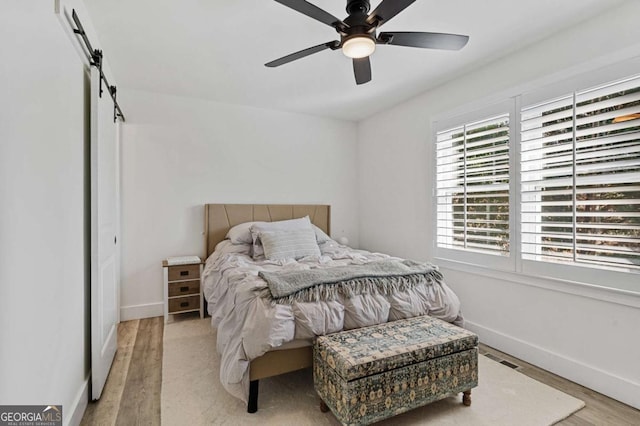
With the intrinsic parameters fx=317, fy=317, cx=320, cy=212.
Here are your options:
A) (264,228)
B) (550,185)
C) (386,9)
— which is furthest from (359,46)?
(264,228)

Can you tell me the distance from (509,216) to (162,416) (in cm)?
288

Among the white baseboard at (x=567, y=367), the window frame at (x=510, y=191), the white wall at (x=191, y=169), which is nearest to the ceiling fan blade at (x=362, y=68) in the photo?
the window frame at (x=510, y=191)

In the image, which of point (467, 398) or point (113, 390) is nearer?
point (467, 398)

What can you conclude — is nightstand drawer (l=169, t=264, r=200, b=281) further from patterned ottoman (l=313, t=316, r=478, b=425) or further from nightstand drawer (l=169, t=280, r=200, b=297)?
patterned ottoman (l=313, t=316, r=478, b=425)

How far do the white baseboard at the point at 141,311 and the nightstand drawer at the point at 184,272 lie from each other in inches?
18.2

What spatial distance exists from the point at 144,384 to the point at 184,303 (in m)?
1.28

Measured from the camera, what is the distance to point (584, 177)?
7.16 ft

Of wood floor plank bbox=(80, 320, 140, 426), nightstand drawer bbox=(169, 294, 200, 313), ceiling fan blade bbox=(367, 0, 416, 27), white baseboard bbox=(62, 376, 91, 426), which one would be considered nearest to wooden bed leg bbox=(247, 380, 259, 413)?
wood floor plank bbox=(80, 320, 140, 426)

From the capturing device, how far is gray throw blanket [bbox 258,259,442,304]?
193cm

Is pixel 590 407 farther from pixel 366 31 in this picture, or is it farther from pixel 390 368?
pixel 366 31

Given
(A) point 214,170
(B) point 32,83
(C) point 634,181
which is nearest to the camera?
(B) point 32,83

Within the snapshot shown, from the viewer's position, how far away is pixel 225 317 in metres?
2.20

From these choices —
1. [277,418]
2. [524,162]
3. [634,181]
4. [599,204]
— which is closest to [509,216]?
[524,162]

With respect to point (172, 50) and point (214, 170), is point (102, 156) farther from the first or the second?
point (214, 170)
